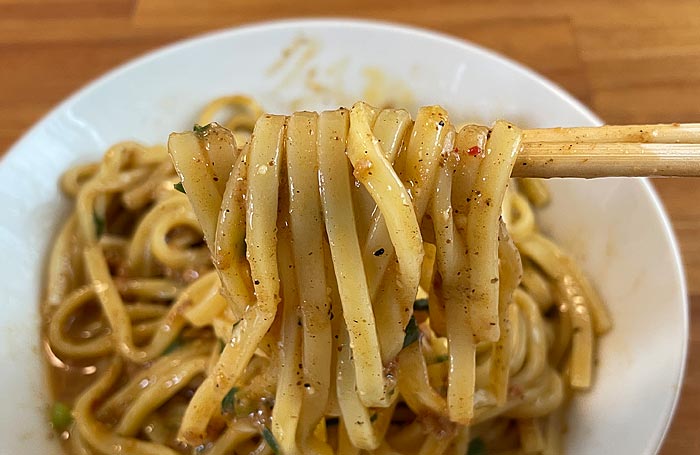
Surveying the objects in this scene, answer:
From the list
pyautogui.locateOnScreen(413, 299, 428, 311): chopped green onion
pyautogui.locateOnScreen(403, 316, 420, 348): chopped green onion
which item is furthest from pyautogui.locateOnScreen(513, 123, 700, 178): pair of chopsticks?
pyautogui.locateOnScreen(413, 299, 428, 311): chopped green onion

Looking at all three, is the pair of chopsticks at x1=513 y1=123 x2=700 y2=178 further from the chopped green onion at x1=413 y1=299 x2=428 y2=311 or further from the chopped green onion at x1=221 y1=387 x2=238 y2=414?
the chopped green onion at x1=221 y1=387 x2=238 y2=414

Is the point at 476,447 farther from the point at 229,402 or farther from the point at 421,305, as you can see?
the point at 229,402

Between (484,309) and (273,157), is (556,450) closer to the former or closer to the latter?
(484,309)

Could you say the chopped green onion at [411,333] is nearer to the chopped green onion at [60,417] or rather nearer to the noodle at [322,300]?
the noodle at [322,300]

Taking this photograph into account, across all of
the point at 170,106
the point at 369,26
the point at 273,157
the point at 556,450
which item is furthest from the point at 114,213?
the point at 556,450

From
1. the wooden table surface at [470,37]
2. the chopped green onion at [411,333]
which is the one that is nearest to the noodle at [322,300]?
the chopped green onion at [411,333]

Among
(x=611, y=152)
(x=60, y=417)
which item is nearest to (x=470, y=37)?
(x=611, y=152)
